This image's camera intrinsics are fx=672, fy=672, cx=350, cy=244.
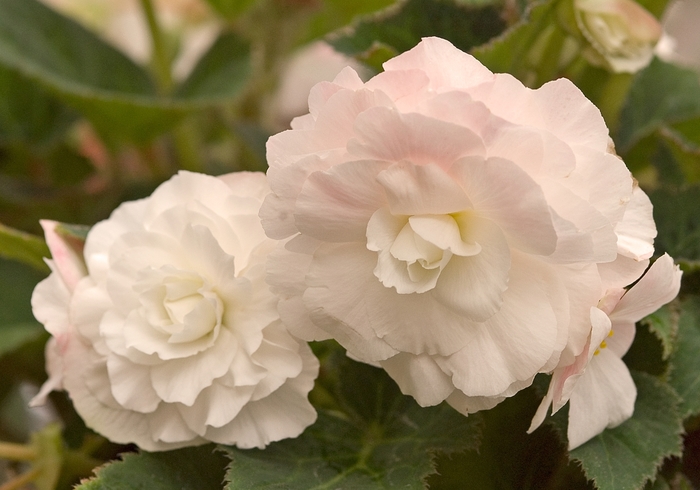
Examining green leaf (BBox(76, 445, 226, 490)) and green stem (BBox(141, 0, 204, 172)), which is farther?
green stem (BBox(141, 0, 204, 172))

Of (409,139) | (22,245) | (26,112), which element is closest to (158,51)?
(26,112)

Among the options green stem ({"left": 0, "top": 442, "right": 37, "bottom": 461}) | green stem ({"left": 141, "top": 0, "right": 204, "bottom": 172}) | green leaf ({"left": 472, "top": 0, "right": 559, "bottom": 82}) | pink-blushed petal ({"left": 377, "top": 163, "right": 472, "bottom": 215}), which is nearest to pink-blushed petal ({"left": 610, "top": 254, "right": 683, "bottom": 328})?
pink-blushed petal ({"left": 377, "top": 163, "right": 472, "bottom": 215})

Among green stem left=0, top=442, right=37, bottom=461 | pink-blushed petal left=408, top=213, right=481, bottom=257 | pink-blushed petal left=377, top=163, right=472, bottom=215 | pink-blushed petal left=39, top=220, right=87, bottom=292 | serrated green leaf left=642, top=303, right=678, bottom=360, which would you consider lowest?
green stem left=0, top=442, right=37, bottom=461

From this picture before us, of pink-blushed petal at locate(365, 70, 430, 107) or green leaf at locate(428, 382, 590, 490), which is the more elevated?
pink-blushed petal at locate(365, 70, 430, 107)

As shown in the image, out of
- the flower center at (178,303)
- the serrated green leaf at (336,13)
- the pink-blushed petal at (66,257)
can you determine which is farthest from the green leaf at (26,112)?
the flower center at (178,303)

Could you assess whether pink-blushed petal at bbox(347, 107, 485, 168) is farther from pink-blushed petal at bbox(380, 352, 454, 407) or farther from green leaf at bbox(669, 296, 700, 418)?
green leaf at bbox(669, 296, 700, 418)

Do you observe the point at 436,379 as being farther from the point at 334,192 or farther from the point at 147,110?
the point at 147,110

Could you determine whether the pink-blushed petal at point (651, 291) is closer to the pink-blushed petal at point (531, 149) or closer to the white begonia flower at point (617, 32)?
the pink-blushed petal at point (531, 149)
